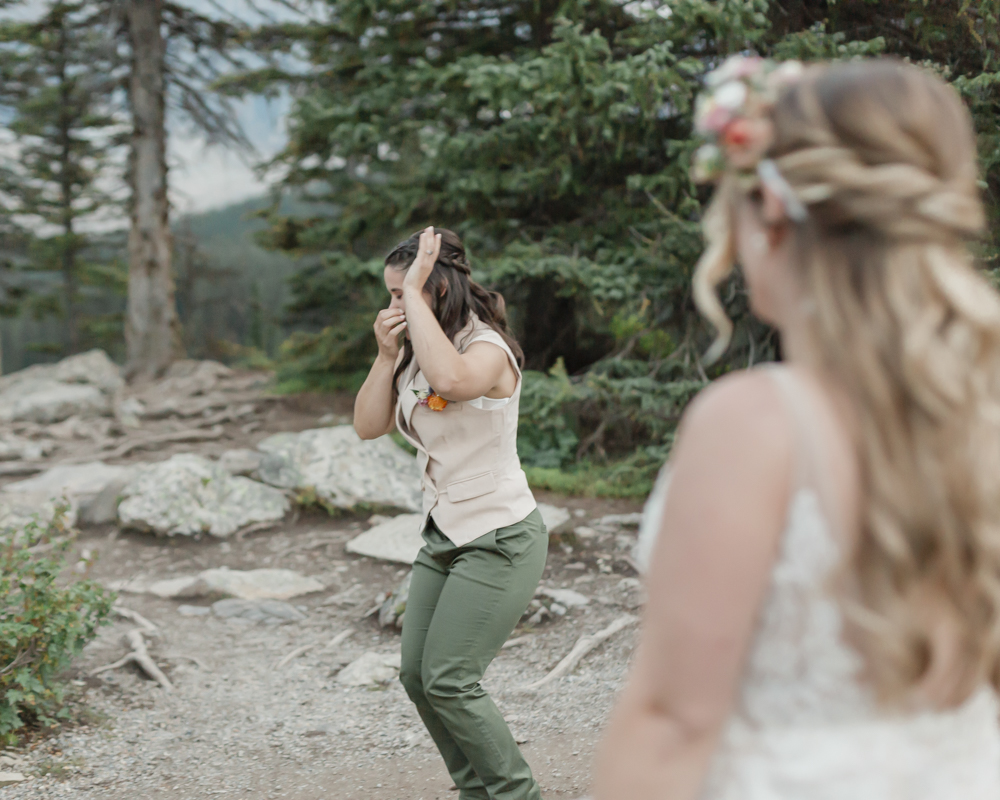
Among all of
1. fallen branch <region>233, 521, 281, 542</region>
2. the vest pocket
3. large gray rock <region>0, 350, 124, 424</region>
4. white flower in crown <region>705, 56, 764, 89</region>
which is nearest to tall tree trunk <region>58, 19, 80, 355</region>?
large gray rock <region>0, 350, 124, 424</region>

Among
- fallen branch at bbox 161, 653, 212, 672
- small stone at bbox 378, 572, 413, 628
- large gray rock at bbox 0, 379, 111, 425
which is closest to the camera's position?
fallen branch at bbox 161, 653, 212, 672

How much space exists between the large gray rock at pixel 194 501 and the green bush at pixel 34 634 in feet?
10.8

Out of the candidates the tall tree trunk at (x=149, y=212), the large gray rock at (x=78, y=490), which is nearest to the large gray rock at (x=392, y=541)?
the large gray rock at (x=78, y=490)

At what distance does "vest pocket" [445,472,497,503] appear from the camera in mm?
2971

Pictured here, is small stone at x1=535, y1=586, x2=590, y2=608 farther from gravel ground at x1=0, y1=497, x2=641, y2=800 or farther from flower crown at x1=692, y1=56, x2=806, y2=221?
flower crown at x1=692, y1=56, x2=806, y2=221

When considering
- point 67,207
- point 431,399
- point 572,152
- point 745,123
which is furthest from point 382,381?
point 67,207

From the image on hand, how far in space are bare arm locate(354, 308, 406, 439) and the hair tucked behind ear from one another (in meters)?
0.23

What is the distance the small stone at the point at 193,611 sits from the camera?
241 inches

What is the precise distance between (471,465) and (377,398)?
55 centimetres

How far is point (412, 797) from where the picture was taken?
3.77m

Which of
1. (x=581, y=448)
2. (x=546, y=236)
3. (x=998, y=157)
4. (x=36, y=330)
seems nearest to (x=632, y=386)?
(x=581, y=448)

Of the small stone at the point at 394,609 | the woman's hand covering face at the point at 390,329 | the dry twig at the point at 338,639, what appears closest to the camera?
the woman's hand covering face at the point at 390,329

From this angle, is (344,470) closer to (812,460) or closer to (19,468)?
(19,468)

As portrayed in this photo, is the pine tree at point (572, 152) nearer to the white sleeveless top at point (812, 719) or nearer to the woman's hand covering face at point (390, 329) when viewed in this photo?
the woman's hand covering face at point (390, 329)
